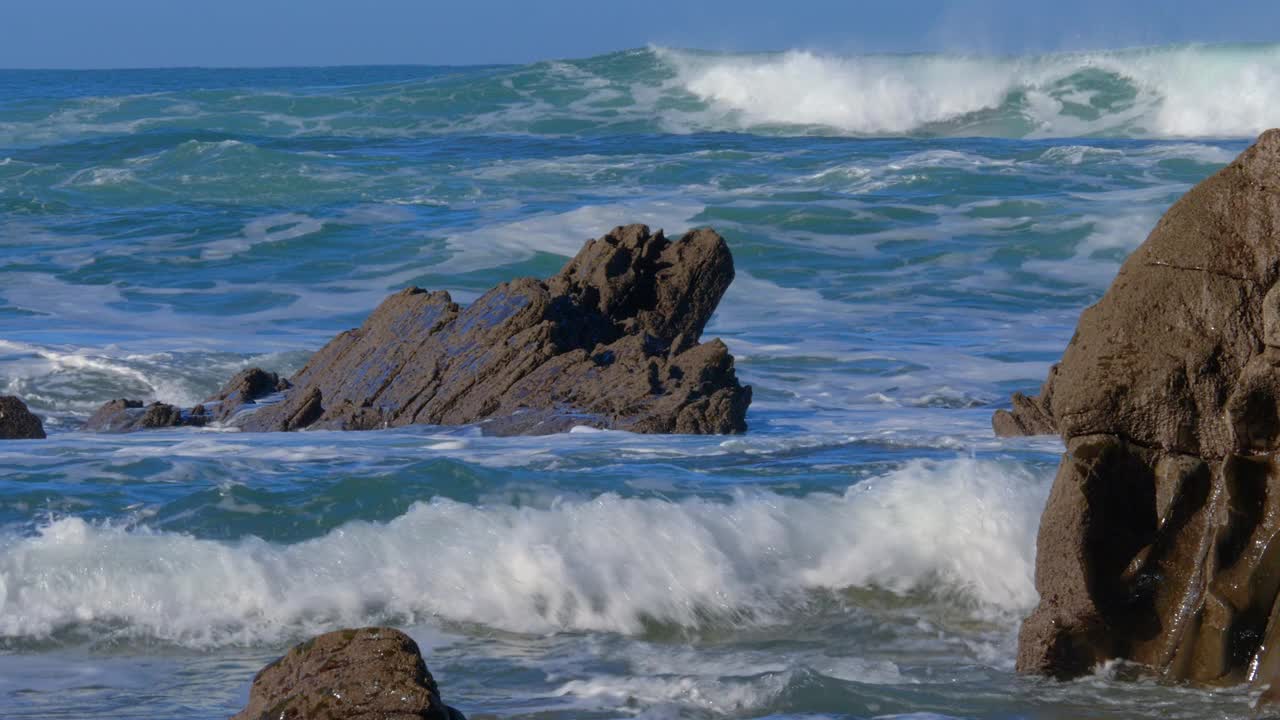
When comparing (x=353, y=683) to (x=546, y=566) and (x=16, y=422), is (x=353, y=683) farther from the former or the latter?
(x=16, y=422)

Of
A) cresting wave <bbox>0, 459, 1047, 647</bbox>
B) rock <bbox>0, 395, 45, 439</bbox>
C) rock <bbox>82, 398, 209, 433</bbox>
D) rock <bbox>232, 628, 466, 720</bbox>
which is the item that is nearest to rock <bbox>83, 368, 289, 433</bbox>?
rock <bbox>82, 398, 209, 433</bbox>

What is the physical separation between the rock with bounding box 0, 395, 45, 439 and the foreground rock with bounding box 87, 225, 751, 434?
56cm

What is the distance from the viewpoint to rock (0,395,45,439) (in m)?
7.73

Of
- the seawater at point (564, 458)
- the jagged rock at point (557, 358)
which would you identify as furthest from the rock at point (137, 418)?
the jagged rock at point (557, 358)

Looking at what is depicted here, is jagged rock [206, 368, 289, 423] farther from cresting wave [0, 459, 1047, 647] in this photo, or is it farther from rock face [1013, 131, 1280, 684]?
rock face [1013, 131, 1280, 684]

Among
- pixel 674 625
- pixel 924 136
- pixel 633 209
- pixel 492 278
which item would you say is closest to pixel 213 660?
pixel 674 625

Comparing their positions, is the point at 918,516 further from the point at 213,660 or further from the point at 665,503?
the point at 213,660

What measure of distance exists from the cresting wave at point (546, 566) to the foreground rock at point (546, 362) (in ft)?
6.19

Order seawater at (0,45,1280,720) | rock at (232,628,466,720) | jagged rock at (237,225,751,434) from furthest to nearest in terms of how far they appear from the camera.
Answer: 1. jagged rock at (237,225,751,434)
2. seawater at (0,45,1280,720)
3. rock at (232,628,466,720)

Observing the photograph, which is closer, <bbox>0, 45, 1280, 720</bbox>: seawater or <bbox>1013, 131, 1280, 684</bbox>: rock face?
<bbox>1013, 131, 1280, 684</bbox>: rock face

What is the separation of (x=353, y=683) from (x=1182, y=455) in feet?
6.57

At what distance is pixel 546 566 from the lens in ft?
17.0

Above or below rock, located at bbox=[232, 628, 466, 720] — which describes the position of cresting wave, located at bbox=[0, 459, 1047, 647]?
below

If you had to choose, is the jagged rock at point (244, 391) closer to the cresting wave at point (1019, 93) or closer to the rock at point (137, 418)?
the rock at point (137, 418)
